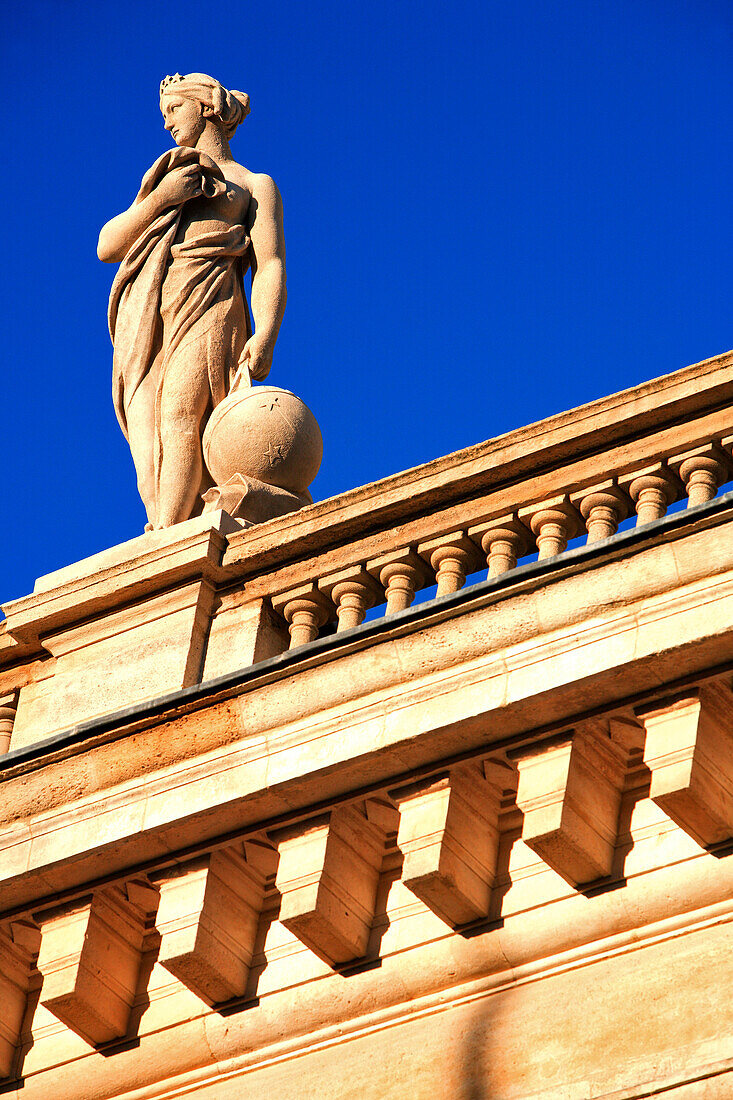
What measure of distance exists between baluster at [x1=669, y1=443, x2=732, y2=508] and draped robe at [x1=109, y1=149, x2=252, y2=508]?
129 inches

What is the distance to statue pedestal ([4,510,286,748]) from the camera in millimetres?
9609

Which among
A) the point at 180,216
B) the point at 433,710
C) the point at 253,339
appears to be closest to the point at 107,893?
the point at 433,710

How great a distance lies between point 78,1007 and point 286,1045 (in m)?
0.82

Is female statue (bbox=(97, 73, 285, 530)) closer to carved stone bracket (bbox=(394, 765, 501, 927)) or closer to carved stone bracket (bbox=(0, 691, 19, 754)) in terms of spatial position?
carved stone bracket (bbox=(0, 691, 19, 754))

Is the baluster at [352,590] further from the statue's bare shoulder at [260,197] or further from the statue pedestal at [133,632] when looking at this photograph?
the statue's bare shoulder at [260,197]

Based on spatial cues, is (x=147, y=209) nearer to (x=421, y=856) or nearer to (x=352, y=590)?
(x=352, y=590)

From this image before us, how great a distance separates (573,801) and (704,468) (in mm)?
2020

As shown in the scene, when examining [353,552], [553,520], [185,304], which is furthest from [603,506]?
[185,304]

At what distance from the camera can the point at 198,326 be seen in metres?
11.8

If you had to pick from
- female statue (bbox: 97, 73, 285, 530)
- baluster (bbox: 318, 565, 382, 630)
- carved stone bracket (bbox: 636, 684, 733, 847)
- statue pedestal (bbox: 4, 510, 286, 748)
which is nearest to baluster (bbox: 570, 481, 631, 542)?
baluster (bbox: 318, 565, 382, 630)

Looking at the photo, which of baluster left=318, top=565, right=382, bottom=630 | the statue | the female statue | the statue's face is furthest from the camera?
the statue's face

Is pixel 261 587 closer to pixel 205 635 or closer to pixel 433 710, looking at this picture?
pixel 205 635

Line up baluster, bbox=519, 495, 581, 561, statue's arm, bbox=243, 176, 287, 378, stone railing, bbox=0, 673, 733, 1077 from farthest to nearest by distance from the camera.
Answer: statue's arm, bbox=243, 176, 287, 378 → baluster, bbox=519, 495, 581, 561 → stone railing, bbox=0, 673, 733, 1077

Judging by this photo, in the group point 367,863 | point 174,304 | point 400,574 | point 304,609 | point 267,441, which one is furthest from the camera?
point 174,304
